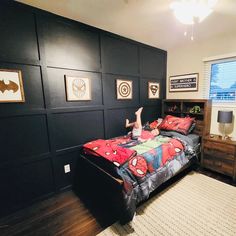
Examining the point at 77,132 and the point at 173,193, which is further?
the point at 77,132

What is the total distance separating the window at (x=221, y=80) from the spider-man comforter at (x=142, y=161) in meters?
1.27

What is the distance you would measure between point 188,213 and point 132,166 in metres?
0.90

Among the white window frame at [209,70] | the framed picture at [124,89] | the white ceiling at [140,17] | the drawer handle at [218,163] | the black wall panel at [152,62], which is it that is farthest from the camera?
the black wall panel at [152,62]

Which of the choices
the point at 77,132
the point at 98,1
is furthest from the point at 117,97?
the point at 98,1

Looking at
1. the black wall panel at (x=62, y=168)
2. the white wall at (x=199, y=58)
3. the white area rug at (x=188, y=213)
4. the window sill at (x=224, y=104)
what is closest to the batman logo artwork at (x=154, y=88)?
the white wall at (x=199, y=58)

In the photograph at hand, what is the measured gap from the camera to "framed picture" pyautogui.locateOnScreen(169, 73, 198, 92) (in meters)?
3.13

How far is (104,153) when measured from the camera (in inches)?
74.4

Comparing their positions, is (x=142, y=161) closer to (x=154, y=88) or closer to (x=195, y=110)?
(x=195, y=110)

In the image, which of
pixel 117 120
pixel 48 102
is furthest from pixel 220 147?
pixel 48 102

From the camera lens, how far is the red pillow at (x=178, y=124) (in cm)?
279

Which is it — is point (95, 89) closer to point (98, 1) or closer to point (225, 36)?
point (98, 1)

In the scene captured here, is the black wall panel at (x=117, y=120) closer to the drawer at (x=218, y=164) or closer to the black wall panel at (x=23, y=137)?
the black wall panel at (x=23, y=137)

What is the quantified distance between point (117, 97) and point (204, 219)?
7.04ft

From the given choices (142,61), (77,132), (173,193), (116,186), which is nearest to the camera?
(116,186)
